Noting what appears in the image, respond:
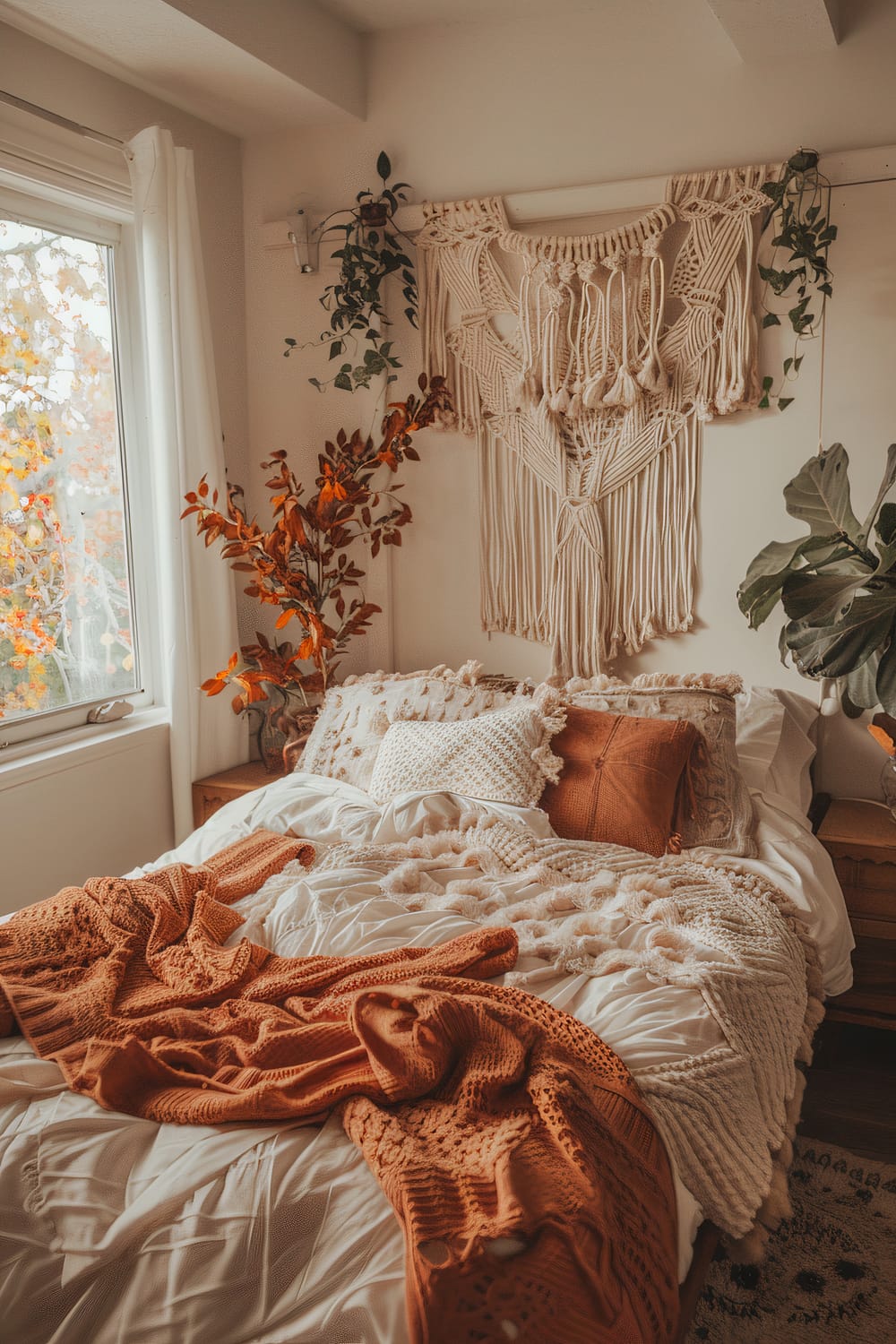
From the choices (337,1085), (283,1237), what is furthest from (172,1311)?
(337,1085)

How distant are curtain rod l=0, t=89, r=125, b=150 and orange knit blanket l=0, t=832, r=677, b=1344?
1825 mm

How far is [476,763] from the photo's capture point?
8.06 ft

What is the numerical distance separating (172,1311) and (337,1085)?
0.31 metres

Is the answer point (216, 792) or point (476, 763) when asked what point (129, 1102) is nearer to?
point (476, 763)

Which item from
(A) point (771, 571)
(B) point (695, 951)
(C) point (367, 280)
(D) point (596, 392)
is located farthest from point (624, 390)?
(B) point (695, 951)

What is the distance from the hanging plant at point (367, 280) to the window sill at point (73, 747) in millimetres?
1120

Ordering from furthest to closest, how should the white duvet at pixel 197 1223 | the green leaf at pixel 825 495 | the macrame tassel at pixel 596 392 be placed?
the macrame tassel at pixel 596 392 → the green leaf at pixel 825 495 → the white duvet at pixel 197 1223

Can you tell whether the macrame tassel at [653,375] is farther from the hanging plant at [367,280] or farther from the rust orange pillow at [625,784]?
the rust orange pillow at [625,784]

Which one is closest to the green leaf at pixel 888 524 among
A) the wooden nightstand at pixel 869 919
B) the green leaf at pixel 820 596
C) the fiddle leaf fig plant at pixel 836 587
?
the fiddle leaf fig plant at pixel 836 587

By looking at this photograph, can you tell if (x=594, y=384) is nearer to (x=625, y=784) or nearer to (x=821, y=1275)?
(x=625, y=784)

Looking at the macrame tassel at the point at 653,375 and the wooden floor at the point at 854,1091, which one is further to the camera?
the macrame tassel at the point at 653,375

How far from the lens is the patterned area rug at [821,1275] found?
175 centimetres

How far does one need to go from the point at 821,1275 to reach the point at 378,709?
160 centimetres

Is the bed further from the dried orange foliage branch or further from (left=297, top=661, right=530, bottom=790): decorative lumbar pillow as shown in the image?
the dried orange foliage branch
